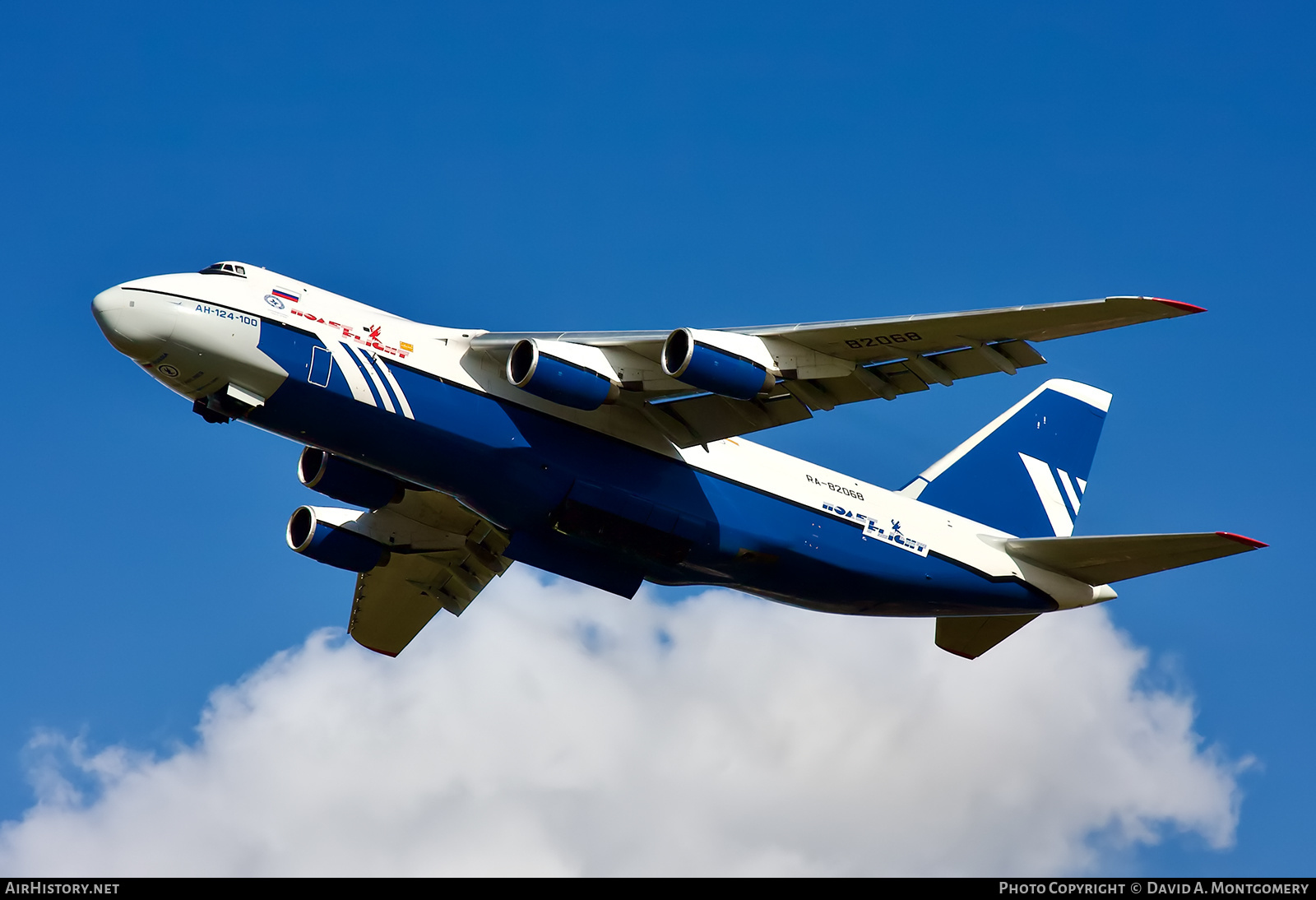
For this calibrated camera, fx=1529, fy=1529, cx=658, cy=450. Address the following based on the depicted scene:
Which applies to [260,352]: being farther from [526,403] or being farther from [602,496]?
[602,496]

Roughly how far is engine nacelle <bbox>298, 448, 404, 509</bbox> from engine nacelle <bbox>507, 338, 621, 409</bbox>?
373 cm

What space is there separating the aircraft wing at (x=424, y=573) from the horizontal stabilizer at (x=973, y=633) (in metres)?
7.35


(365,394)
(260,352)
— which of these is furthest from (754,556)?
(260,352)

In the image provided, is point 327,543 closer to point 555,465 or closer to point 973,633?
point 555,465

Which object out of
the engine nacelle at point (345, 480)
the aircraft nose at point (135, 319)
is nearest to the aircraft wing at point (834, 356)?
the engine nacelle at point (345, 480)

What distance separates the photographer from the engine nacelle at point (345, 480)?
22.8m

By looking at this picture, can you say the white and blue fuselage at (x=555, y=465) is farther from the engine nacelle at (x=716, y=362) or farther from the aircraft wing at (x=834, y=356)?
the engine nacelle at (x=716, y=362)

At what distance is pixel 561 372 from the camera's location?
2000cm

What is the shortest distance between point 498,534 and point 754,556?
4.46 meters

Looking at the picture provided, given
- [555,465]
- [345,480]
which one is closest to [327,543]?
[345,480]

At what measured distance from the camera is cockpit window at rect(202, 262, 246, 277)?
19922 millimetres

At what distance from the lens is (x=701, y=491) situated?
854 inches
